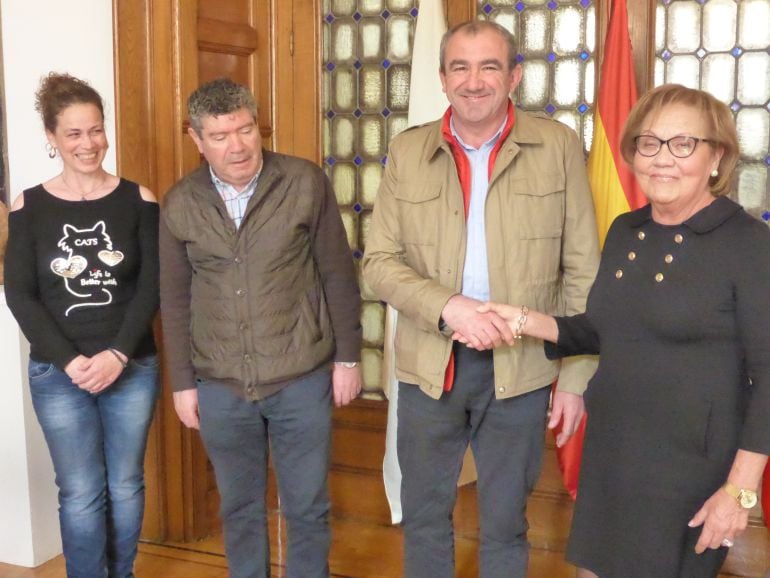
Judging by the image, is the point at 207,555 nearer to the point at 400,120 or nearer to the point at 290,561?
the point at 290,561

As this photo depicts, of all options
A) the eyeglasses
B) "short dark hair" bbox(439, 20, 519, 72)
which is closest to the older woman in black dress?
the eyeglasses

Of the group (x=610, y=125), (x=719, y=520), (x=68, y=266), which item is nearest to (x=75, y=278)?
(x=68, y=266)

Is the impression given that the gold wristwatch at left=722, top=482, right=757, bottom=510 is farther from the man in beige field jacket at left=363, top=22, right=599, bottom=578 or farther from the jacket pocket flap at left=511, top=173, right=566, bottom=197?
the jacket pocket flap at left=511, top=173, right=566, bottom=197

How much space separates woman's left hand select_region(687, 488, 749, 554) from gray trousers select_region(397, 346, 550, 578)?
1.83 ft

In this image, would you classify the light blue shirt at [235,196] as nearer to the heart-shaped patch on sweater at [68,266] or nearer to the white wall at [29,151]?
the heart-shaped patch on sweater at [68,266]

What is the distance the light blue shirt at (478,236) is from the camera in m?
2.01

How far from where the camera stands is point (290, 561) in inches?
89.6

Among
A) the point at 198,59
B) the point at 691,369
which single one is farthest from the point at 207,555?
the point at 691,369

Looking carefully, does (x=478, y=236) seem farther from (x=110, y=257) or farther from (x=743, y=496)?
(x=110, y=257)

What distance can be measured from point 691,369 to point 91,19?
2.22m

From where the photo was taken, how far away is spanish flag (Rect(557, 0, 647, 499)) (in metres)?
2.79

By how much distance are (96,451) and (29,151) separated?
110 cm

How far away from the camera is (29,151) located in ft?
9.34

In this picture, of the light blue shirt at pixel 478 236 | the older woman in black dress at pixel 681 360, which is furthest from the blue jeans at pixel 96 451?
the older woman in black dress at pixel 681 360
